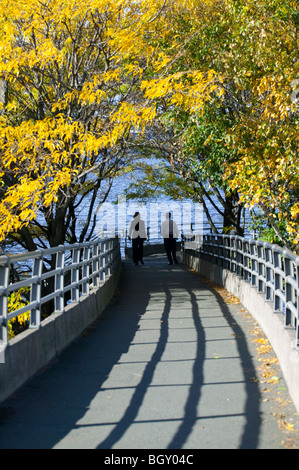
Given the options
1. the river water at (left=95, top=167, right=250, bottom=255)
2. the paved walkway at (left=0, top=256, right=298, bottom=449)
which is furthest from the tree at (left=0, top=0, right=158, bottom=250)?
the river water at (left=95, top=167, right=250, bottom=255)

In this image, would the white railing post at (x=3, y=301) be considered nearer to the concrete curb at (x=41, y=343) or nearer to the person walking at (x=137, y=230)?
the concrete curb at (x=41, y=343)

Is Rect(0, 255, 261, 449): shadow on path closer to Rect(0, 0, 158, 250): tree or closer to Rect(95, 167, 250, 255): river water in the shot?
Rect(0, 0, 158, 250): tree

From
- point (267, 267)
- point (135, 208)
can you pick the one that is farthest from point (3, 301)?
point (135, 208)

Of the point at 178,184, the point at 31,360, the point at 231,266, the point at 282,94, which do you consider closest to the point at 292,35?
the point at 282,94

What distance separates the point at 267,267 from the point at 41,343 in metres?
3.90

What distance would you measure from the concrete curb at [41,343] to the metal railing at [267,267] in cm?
296

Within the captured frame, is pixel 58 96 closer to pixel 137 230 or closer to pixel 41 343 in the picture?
pixel 137 230

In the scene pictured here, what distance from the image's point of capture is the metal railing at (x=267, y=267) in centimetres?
720

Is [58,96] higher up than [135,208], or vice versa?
[58,96]

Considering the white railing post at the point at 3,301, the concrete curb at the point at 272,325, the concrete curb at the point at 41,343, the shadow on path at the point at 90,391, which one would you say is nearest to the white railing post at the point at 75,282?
the concrete curb at the point at 41,343

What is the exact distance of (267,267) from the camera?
9.97 meters

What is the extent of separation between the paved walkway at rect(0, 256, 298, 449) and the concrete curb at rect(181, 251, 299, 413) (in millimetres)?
226

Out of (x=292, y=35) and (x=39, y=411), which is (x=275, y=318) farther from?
(x=292, y=35)

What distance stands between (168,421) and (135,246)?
2137 cm
